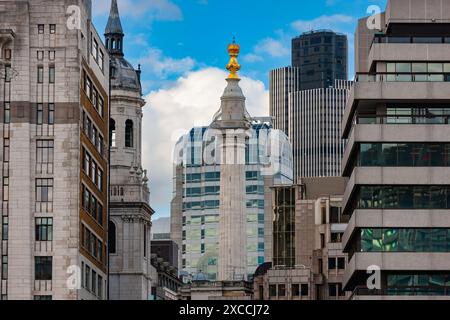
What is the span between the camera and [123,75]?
7023 inches

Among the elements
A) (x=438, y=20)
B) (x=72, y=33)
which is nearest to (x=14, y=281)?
(x=72, y=33)

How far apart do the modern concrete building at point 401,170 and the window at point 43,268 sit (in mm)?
21324

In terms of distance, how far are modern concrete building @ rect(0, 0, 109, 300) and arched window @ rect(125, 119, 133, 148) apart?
7008 centimetres

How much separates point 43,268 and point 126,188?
68.6 meters

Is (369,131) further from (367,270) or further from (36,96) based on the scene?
(36,96)

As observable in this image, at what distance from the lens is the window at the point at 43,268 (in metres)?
103

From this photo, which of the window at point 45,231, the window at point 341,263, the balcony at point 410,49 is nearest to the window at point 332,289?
the window at point 341,263

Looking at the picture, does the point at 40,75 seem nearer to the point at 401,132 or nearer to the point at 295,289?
the point at 401,132

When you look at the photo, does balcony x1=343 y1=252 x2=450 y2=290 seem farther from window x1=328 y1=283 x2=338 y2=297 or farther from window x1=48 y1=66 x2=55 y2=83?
window x1=328 y1=283 x2=338 y2=297

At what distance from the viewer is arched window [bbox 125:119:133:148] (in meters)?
179

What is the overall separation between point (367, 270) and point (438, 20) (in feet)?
63.9

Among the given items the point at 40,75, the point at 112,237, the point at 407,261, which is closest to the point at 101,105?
the point at 40,75

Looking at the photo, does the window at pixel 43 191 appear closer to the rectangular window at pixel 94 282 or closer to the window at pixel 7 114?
the window at pixel 7 114

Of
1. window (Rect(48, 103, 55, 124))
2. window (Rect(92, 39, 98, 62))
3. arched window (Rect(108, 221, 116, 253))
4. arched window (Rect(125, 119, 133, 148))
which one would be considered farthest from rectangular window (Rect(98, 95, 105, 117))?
arched window (Rect(125, 119, 133, 148))
